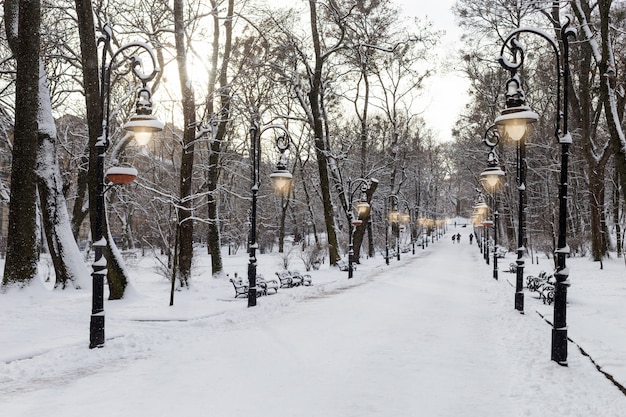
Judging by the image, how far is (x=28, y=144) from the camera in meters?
12.6

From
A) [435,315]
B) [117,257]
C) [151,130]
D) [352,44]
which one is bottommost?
[435,315]

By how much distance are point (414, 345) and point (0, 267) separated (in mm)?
24795

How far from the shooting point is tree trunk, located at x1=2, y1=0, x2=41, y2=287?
40.6ft

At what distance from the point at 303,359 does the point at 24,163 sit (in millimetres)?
9202

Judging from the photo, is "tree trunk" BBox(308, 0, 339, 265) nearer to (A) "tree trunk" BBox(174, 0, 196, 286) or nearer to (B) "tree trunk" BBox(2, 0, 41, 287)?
(A) "tree trunk" BBox(174, 0, 196, 286)

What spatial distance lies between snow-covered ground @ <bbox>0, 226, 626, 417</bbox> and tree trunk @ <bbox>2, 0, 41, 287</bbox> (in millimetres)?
823

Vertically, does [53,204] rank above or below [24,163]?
below

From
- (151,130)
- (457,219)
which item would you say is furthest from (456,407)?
(457,219)

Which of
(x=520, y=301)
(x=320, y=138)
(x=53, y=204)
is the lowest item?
(x=520, y=301)

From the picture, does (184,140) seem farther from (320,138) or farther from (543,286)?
(543,286)

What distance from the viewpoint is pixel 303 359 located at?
315 inches

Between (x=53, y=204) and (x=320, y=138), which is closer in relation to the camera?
(x=53, y=204)

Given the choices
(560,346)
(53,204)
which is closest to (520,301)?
(560,346)

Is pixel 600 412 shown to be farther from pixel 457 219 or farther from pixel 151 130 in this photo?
pixel 457 219
